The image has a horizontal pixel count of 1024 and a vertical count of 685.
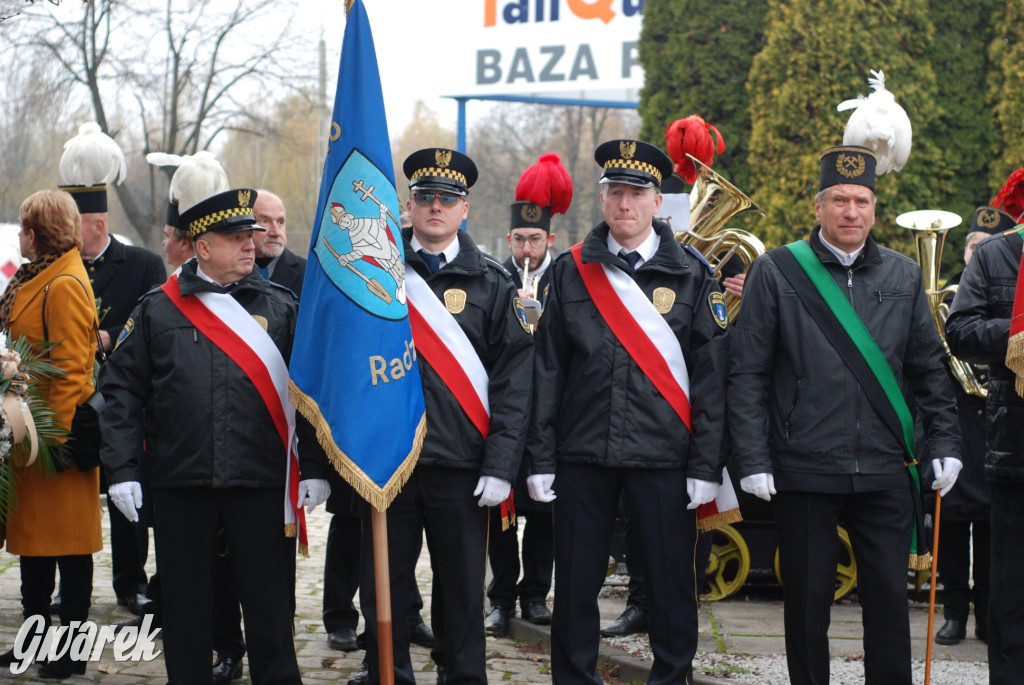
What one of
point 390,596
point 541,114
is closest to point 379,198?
point 390,596

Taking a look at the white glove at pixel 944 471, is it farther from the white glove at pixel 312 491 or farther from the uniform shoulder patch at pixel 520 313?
the white glove at pixel 312 491

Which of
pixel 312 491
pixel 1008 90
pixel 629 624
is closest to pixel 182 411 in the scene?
pixel 312 491

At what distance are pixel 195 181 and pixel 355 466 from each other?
2531mm

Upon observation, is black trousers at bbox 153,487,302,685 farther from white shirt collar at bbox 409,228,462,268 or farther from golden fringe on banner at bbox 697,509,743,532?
golden fringe on banner at bbox 697,509,743,532

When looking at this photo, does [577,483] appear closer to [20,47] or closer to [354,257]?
[354,257]

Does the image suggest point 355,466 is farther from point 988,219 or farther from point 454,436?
point 988,219

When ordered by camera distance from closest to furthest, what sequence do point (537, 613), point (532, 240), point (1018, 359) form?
point (1018, 359)
point (537, 613)
point (532, 240)

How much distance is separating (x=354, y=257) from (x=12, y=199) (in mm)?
A: 24014

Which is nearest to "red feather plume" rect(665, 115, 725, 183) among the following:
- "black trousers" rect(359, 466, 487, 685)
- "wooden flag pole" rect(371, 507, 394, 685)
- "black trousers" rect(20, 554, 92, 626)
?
"black trousers" rect(359, 466, 487, 685)

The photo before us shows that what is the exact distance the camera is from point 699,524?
5.16m

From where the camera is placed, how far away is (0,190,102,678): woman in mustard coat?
18.5 ft

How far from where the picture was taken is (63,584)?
229 inches

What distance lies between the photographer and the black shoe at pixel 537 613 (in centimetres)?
674

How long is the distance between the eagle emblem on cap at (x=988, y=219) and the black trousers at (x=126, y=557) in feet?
15.9
